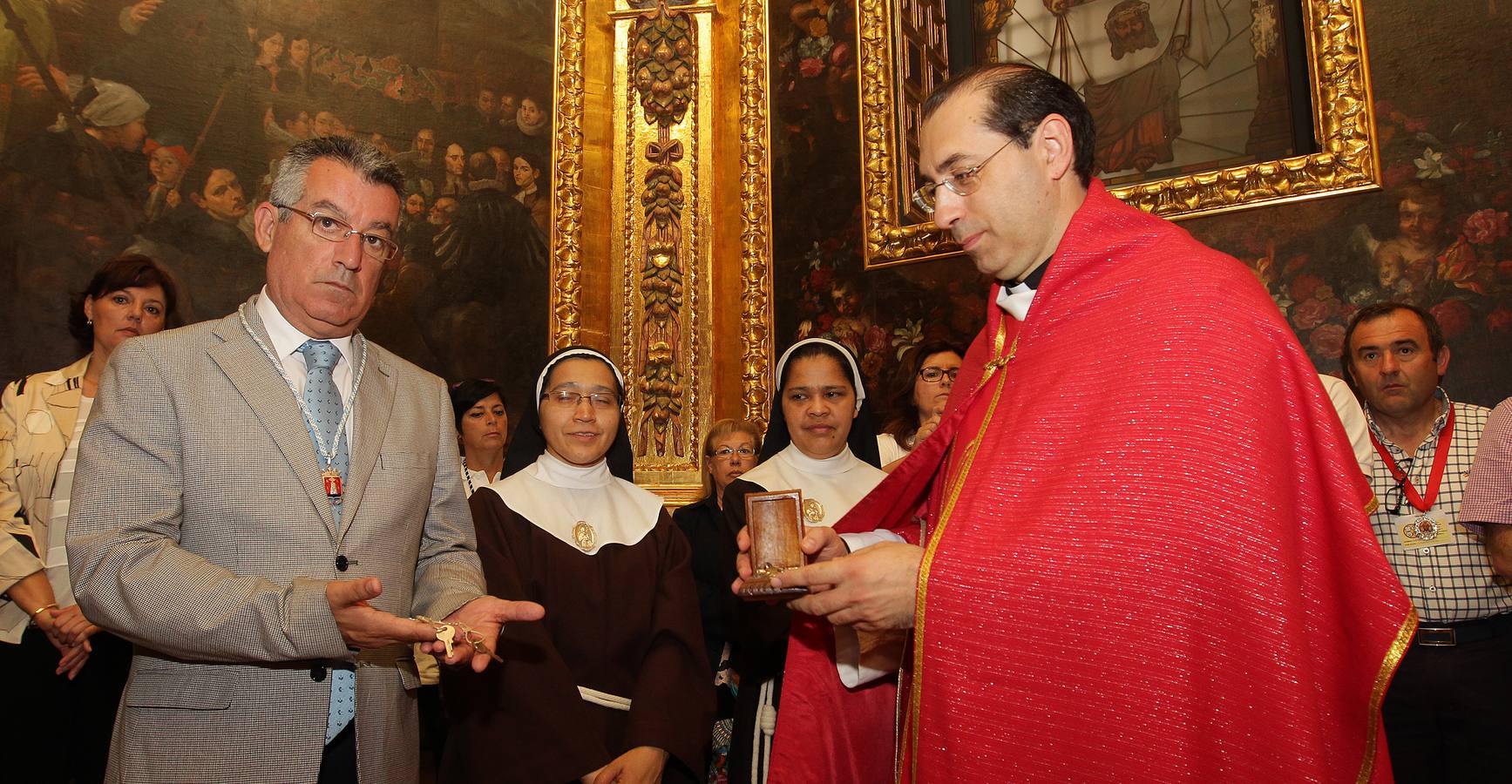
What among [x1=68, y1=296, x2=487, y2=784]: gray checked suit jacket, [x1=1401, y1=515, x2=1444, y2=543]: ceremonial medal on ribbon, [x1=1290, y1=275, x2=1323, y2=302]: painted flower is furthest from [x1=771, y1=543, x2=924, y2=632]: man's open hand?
[x1=1290, y1=275, x2=1323, y2=302]: painted flower

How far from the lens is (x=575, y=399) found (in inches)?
161

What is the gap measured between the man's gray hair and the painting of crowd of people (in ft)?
13.5

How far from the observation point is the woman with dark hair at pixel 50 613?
415cm

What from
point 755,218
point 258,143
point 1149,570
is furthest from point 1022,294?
point 258,143

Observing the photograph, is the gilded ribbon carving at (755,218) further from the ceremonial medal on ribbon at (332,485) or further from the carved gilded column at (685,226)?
the ceremonial medal on ribbon at (332,485)

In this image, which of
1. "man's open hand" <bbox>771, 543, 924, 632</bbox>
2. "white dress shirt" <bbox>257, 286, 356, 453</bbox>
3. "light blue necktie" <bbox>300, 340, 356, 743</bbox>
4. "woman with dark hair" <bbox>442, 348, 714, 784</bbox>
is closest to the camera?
"man's open hand" <bbox>771, 543, 924, 632</bbox>

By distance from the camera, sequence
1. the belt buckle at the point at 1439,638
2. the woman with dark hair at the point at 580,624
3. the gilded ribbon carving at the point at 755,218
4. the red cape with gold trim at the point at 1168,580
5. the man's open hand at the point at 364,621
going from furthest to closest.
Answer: the gilded ribbon carving at the point at 755,218, the belt buckle at the point at 1439,638, the woman with dark hair at the point at 580,624, the man's open hand at the point at 364,621, the red cape with gold trim at the point at 1168,580

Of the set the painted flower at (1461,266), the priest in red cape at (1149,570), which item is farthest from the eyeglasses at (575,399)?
the painted flower at (1461,266)

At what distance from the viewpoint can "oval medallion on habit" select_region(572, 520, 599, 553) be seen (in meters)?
3.81

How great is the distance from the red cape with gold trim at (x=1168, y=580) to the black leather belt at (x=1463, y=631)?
2.62 meters

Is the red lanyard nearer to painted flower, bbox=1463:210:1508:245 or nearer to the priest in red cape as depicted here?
painted flower, bbox=1463:210:1508:245

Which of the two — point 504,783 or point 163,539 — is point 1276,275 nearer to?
point 504,783

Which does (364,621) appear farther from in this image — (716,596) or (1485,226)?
(1485,226)

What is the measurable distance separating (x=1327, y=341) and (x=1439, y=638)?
1.94m
